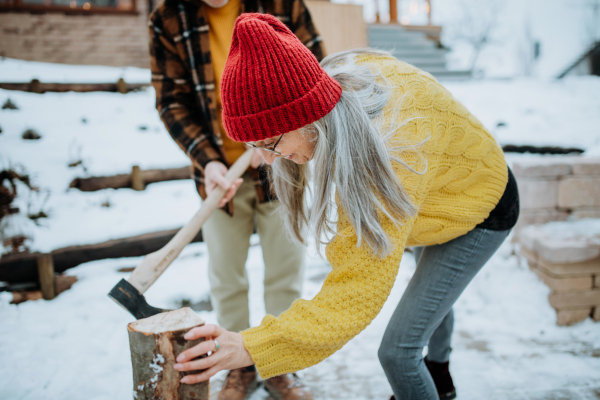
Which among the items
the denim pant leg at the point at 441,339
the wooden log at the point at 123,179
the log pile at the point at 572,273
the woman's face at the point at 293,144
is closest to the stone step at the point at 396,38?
the wooden log at the point at 123,179

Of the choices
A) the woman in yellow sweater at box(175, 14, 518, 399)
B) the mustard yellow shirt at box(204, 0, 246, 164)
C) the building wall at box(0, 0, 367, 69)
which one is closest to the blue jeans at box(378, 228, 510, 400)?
the woman in yellow sweater at box(175, 14, 518, 399)

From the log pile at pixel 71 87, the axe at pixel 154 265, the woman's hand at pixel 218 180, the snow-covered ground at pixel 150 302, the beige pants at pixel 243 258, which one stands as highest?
the log pile at pixel 71 87

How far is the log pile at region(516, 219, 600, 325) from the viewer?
233 cm

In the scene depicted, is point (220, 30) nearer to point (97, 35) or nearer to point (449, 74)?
point (97, 35)

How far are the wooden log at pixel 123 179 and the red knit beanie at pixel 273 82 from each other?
3184 mm

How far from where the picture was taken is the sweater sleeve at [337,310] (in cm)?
100

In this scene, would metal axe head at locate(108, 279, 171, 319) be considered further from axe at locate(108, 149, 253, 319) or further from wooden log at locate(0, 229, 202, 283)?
wooden log at locate(0, 229, 202, 283)

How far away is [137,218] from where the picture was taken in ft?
12.3

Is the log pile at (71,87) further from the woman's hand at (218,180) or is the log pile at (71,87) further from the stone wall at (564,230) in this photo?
the stone wall at (564,230)

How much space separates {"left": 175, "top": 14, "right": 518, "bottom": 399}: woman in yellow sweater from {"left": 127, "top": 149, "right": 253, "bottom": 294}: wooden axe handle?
575mm

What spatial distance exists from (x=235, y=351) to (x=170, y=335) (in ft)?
0.72

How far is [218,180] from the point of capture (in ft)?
5.56

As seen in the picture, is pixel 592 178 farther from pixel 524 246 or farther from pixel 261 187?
pixel 261 187

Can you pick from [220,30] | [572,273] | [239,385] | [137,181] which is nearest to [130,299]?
[239,385]
